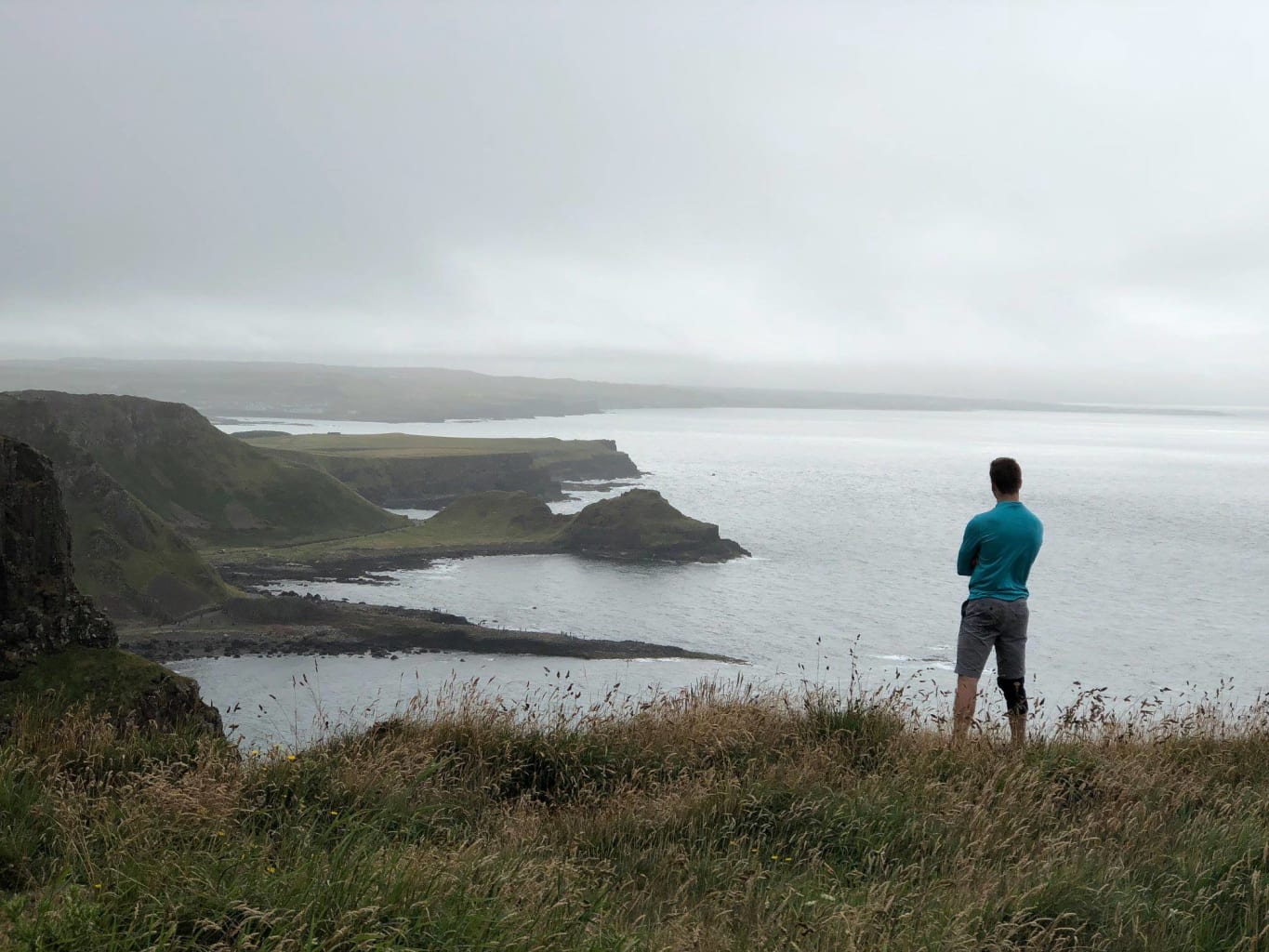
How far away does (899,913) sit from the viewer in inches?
188

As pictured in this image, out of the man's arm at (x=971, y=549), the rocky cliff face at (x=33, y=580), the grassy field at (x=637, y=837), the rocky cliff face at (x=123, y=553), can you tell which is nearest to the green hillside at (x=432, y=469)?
the rocky cliff face at (x=123, y=553)

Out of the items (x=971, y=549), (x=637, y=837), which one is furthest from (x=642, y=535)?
(x=637, y=837)

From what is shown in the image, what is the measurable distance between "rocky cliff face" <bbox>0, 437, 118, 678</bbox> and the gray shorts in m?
12.6

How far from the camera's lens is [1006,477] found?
860 cm

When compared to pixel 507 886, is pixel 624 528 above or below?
below

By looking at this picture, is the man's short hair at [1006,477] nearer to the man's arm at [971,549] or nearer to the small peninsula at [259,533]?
the man's arm at [971,549]

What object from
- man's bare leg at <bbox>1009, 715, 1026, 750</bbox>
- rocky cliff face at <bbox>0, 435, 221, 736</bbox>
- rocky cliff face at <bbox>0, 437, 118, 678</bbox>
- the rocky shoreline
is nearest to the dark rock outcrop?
the rocky shoreline

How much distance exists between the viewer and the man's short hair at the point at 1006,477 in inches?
338

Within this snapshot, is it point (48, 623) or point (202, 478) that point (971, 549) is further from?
point (202, 478)

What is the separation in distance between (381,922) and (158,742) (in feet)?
12.8

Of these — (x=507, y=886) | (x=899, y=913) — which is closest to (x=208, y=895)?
(x=507, y=886)

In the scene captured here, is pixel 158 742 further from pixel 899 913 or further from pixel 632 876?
pixel 899 913

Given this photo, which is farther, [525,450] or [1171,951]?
[525,450]

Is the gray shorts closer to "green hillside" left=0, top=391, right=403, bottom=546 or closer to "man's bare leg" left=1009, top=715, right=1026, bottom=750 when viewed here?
"man's bare leg" left=1009, top=715, right=1026, bottom=750
